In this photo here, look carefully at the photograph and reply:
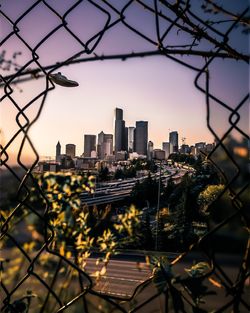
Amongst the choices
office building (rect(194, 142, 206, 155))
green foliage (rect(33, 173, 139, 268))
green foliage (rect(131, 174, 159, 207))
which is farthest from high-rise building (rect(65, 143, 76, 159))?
green foliage (rect(131, 174, 159, 207))

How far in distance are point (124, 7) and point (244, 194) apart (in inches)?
9.3

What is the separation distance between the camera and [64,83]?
49 centimetres

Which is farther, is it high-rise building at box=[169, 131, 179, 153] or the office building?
high-rise building at box=[169, 131, 179, 153]

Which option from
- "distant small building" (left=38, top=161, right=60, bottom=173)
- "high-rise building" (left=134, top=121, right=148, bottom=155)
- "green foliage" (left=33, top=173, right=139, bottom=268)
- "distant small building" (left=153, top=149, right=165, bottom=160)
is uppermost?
"high-rise building" (left=134, top=121, right=148, bottom=155)

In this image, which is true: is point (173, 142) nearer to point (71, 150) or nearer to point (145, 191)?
point (71, 150)

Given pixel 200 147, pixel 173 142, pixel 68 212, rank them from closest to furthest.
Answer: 1. pixel 200 147
2. pixel 173 142
3. pixel 68 212

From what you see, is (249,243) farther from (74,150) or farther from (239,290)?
(74,150)

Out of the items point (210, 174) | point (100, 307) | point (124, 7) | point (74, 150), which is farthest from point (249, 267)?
point (74, 150)

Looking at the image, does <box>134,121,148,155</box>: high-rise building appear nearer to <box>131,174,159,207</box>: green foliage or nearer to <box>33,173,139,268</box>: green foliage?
<box>33,173,139,268</box>: green foliage

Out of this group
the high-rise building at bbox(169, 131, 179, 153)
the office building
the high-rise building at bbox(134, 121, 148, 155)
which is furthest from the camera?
the high-rise building at bbox(134, 121, 148, 155)

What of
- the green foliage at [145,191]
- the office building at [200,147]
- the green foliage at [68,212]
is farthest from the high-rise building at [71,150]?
the green foliage at [145,191]

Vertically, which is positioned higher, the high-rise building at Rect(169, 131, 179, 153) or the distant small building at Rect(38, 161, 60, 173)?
the high-rise building at Rect(169, 131, 179, 153)

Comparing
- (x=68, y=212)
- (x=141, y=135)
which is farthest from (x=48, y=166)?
(x=141, y=135)

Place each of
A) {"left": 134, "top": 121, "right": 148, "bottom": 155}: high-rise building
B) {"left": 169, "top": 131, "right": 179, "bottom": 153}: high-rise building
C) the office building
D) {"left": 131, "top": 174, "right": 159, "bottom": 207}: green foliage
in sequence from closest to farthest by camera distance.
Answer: the office building → {"left": 169, "top": 131, "right": 179, "bottom": 153}: high-rise building → {"left": 134, "top": 121, "right": 148, "bottom": 155}: high-rise building → {"left": 131, "top": 174, "right": 159, "bottom": 207}: green foliage
